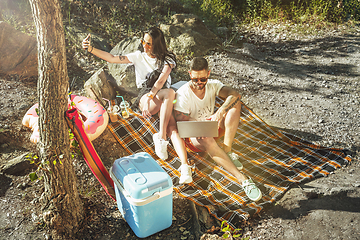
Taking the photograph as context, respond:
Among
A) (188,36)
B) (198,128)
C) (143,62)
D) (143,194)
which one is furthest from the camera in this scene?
(188,36)

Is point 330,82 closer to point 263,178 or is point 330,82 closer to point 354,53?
point 354,53

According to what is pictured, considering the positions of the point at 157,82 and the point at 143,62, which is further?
the point at 143,62

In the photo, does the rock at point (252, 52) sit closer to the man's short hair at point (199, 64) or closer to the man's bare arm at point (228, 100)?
the man's bare arm at point (228, 100)

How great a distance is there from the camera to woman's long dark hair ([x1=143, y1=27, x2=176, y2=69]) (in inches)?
126

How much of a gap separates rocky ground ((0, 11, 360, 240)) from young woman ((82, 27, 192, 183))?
62cm

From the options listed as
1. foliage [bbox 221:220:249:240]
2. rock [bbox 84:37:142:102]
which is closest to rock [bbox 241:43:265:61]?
rock [bbox 84:37:142:102]

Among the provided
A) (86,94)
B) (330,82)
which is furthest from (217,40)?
(86,94)

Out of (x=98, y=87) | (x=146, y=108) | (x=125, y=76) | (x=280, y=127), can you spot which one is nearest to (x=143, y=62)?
(x=146, y=108)

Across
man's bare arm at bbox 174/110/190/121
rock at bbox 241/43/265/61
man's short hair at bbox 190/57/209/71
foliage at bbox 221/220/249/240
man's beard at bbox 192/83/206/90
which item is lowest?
foliage at bbox 221/220/249/240

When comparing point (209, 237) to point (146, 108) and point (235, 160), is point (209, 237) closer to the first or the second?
point (235, 160)

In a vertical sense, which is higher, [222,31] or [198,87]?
[198,87]

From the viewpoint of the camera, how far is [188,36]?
19.0 feet

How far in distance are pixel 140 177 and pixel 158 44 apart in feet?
5.96

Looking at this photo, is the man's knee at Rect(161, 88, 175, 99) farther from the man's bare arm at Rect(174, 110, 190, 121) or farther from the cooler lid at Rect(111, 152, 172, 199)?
the cooler lid at Rect(111, 152, 172, 199)
